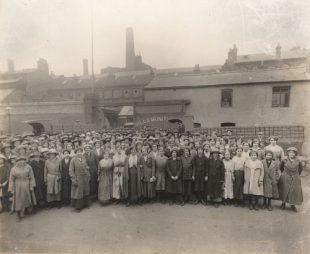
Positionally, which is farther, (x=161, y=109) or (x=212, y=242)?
(x=161, y=109)

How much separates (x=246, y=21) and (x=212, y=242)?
5554 millimetres

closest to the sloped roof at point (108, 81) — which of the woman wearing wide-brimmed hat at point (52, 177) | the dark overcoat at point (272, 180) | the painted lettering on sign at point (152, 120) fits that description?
the painted lettering on sign at point (152, 120)

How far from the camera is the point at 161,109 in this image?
1827 centimetres

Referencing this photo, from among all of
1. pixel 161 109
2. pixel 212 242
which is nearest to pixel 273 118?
pixel 161 109

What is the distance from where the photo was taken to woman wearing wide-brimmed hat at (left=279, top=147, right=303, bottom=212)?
6.39 metres

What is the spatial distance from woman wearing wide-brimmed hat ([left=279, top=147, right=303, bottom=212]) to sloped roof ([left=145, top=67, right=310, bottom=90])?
1209 cm

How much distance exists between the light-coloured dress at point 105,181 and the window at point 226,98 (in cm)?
1322

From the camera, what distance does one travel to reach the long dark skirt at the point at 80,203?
6.68 meters

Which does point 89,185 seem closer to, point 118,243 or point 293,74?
point 118,243

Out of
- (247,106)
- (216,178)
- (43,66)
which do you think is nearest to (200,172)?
(216,178)

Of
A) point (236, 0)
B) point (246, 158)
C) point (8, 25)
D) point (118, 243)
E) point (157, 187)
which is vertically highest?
point (236, 0)

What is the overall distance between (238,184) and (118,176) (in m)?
3.37

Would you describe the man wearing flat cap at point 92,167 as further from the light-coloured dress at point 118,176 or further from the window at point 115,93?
the window at point 115,93

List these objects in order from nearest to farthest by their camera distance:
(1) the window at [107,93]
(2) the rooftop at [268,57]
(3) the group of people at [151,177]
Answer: (3) the group of people at [151,177], (2) the rooftop at [268,57], (1) the window at [107,93]
